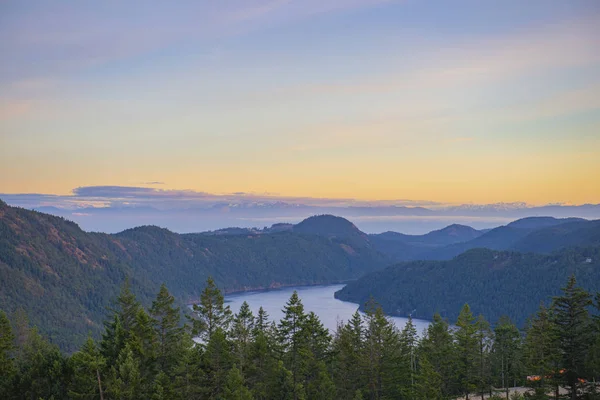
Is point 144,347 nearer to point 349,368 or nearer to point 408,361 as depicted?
point 349,368

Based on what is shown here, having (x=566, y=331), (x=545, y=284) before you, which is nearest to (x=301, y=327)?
(x=566, y=331)

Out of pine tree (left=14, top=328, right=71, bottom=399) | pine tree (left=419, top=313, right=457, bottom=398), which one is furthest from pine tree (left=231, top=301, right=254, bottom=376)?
pine tree (left=419, top=313, right=457, bottom=398)

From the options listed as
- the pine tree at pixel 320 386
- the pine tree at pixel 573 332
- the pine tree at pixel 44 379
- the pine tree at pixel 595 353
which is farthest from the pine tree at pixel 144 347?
the pine tree at pixel 595 353

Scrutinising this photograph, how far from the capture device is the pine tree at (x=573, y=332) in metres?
34.4

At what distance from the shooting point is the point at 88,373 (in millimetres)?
32781

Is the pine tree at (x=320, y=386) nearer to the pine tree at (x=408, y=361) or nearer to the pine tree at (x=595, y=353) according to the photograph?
the pine tree at (x=408, y=361)

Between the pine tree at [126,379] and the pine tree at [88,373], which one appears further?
the pine tree at [126,379]

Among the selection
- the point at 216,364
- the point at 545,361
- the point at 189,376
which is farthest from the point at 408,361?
the point at 189,376

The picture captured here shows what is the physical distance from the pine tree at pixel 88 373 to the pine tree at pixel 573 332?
28.5 metres

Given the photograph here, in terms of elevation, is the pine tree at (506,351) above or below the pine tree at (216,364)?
below

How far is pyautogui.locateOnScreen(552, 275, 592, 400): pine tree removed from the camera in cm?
3438

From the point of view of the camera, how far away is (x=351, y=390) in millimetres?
40625

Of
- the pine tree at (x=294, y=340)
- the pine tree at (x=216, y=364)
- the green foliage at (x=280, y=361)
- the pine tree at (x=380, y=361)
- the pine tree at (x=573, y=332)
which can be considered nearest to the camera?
the green foliage at (x=280, y=361)

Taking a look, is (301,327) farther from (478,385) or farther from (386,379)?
(478,385)
